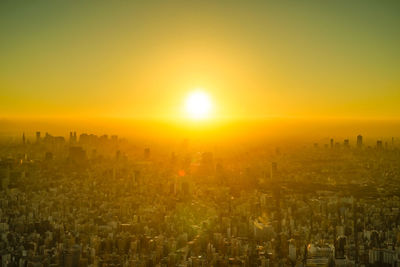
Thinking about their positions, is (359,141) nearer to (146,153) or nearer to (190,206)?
(146,153)

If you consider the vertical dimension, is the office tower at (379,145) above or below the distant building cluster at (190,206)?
above

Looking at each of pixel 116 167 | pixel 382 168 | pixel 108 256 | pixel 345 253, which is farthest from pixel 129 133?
pixel 345 253

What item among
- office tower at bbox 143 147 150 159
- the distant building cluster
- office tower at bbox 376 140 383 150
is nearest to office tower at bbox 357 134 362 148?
the distant building cluster

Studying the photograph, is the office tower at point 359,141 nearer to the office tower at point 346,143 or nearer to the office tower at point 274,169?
the office tower at point 346,143

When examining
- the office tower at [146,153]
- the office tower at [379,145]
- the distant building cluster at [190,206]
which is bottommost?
the distant building cluster at [190,206]

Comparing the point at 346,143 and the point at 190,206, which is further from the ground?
the point at 346,143

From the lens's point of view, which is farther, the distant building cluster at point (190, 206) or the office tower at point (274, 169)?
the office tower at point (274, 169)

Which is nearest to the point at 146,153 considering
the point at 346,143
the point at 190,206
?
the point at 190,206

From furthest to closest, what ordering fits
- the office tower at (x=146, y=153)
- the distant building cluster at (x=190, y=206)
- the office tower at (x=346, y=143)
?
the office tower at (x=346, y=143), the office tower at (x=146, y=153), the distant building cluster at (x=190, y=206)

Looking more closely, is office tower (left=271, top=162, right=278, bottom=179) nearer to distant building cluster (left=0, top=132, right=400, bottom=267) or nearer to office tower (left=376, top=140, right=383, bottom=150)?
distant building cluster (left=0, top=132, right=400, bottom=267)

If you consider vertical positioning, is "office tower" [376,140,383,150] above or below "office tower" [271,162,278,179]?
above

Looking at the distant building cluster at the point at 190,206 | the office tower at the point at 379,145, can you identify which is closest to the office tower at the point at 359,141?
the distant building cluster at the point at 190,206
